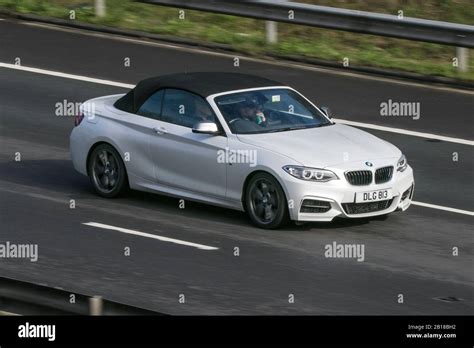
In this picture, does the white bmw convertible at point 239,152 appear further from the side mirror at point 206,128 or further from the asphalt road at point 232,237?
the asphalt road at point 232,237

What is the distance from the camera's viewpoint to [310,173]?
14422mm

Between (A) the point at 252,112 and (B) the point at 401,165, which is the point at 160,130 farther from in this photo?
(B) the point at 401,165

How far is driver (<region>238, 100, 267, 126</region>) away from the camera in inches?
602

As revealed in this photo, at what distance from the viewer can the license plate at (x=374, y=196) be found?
47.8ft

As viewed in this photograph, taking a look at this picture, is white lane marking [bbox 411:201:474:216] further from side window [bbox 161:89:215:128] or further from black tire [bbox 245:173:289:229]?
side window [bbox 161:89:215:128]

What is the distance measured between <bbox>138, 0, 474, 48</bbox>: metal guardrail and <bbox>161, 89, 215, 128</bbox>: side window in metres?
7.66

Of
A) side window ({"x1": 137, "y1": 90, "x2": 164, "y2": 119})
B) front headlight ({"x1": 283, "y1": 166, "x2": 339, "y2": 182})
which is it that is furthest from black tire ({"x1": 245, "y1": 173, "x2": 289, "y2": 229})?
side window ({"x1": 137, "y1": 90, "x2": 164, "y2": 119})

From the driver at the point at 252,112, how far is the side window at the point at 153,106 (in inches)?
42.5

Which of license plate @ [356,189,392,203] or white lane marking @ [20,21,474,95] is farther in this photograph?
white lane marking @ [20,21,474,95]

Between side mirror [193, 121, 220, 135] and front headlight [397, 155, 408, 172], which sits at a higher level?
side mirror [193, 121, 220, 135]

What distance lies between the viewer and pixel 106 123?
640 inches

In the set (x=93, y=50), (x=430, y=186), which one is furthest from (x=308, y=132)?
(x=93, y=50)

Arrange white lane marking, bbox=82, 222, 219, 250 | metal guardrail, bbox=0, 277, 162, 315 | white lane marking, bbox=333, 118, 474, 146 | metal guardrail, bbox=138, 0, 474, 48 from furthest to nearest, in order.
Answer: metal guardrail, bbox=138, 0, 474, 48 < white lane marking, bbox=333, 118, 474, 146 < white lane marking, bbox=82, 222, 219, 250 < metal guardrail, bbox=0, 277, 162, 315

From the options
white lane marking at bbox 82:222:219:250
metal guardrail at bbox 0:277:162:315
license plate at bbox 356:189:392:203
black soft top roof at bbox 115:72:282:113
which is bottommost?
white lane marking at bbox 82:222:219:250
